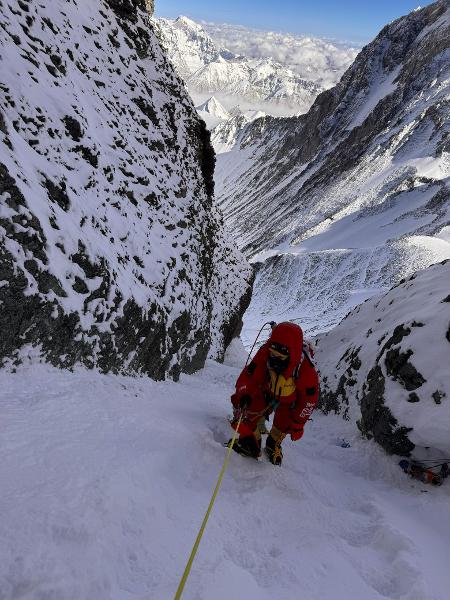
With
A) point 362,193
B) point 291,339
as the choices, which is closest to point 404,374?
point 291,339

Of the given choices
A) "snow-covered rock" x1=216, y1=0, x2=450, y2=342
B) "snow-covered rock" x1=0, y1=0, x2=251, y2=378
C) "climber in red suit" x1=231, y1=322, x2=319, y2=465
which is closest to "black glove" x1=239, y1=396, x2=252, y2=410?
"climber in red suit" x1=231, y1=322, x2=319, y2=465

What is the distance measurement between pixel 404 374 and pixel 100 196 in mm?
6745

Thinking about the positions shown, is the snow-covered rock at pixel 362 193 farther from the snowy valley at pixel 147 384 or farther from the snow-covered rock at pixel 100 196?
the snowy valley at pixel 147 384

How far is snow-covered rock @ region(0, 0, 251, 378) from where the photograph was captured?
627 cm

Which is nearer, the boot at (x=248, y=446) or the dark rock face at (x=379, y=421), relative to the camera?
the boot at (x=248, y=446)

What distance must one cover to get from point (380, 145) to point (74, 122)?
87.7 metres

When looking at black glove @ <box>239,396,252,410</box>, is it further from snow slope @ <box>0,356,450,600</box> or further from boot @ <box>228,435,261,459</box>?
snow slope @ <box>0,356,450,600</box>

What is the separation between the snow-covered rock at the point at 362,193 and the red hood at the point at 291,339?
2837 centimetres

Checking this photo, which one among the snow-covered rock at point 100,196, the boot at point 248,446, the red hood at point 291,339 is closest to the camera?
the red hood at point 291,339

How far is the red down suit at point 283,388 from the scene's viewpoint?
5502 mm

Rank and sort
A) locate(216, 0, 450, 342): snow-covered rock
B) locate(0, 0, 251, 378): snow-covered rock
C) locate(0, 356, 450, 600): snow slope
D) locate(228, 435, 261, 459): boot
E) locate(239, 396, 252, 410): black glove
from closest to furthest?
locate(0, 356, 450, 600): snow slope
locate(228, 435, 261, 459): boot
locate(239, 396, 252, 410): black glove
locate(0, 0, 251, 378): snow-covered rock
locate(216, 0, 450, 342): snow-covered rock

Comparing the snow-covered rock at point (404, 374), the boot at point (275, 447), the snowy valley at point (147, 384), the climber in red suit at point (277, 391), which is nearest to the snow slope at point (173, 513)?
the snowy valley at point (147, 384)

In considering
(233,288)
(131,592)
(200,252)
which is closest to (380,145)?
(233,288)

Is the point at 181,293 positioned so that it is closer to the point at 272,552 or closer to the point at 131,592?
the point at 272,552
